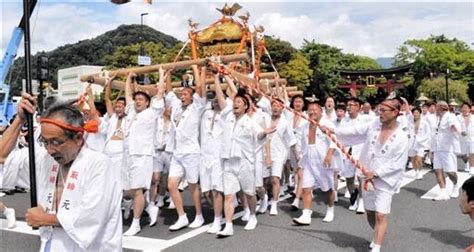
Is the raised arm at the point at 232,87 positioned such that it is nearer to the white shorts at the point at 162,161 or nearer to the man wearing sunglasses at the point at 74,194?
the white shorts at the point at 162,161

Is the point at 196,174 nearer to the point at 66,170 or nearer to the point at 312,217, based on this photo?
the point at 312,217

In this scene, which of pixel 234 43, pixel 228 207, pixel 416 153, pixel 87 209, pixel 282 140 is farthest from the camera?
pixel 234 43

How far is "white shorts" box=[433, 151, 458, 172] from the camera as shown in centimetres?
910

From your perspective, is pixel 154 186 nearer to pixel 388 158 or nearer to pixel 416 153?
pixel 388 158

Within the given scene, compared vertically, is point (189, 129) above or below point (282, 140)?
above

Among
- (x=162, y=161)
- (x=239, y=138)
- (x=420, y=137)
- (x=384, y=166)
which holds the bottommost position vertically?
(x=162, y=161)

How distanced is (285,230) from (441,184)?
398cm

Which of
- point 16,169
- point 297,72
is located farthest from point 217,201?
point 297,72

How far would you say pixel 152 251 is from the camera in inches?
231

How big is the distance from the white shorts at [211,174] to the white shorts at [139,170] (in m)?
0.77

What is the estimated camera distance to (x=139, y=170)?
6.77m

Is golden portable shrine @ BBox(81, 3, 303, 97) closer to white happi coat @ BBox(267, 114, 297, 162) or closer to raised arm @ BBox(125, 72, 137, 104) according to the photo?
white happi coat @ BBox(267, 114, 297, 162)

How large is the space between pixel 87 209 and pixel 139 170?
13.3ft

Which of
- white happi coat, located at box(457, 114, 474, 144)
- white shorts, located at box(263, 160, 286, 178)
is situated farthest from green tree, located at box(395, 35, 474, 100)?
white shorts, located at box(263, 160, 286, 178)
